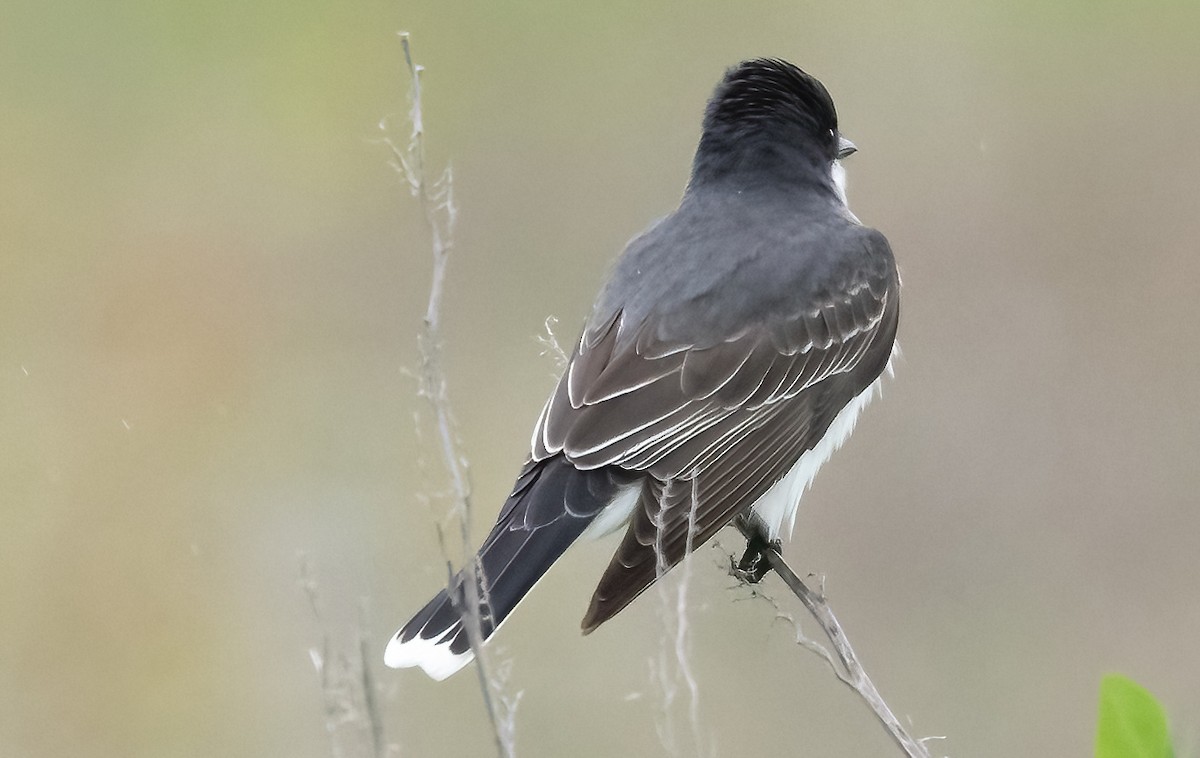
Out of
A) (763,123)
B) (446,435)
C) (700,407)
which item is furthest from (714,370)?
(446,435)

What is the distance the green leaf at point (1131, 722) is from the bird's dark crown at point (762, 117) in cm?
276

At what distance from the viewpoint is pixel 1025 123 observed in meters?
9.54

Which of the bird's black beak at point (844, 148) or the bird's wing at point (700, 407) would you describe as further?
the bird's black beak at point (844, 148)

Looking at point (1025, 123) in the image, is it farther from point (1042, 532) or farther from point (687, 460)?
point (687, 460)

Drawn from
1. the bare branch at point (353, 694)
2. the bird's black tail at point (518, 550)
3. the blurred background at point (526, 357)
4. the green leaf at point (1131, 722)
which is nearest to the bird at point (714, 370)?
the bird's black tail at point (518, 550)

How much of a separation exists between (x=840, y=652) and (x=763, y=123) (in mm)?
2073

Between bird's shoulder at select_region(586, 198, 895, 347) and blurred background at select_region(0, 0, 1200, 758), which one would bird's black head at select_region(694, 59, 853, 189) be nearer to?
bird's shoulder at select_region(586, 198, 895, 347)

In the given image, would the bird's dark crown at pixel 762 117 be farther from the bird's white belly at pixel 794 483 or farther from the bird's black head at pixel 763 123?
the bird's white belly at pixel 794 483

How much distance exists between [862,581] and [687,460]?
2.91 meters

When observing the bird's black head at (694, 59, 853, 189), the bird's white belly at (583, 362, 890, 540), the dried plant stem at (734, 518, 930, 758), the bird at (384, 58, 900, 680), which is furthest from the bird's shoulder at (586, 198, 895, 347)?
the dried plant stem at (734, 518, 930, 758)

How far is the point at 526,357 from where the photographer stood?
7.33m

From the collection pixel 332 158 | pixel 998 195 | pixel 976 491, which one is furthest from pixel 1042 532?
pixel 332 158

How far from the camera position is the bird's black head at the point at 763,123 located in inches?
185

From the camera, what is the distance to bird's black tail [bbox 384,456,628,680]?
350 cm
